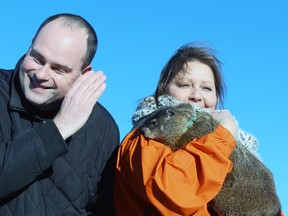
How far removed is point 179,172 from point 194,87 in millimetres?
1753

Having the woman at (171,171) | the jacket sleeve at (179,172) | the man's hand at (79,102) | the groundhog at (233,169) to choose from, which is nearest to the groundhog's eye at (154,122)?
the groundhog at (233,169)

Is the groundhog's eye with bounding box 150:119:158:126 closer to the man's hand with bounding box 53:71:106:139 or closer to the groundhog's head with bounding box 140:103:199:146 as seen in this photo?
the groundhog's head with bounding box 140:103:199:146

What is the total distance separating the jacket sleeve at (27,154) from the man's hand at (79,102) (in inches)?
5.8

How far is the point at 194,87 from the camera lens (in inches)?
234

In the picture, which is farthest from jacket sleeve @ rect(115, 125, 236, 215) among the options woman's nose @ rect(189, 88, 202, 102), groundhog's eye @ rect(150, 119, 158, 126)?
woman's nose @ rect(189, 88, 202, 102)

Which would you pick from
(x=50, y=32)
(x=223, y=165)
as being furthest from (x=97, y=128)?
(x=223, y=165)

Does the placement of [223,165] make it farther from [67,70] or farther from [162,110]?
[67,70]

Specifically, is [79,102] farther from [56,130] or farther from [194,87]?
[194,87]

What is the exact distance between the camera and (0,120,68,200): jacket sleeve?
4.29m

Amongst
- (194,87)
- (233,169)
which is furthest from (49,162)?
→ (194,87)

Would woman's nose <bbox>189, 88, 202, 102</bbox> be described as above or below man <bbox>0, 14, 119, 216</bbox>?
above

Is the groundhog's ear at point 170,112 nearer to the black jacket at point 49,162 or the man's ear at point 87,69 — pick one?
the black jacket at point 49,162

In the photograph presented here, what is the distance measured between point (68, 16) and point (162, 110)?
159cm

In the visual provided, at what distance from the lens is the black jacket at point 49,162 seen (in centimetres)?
436
